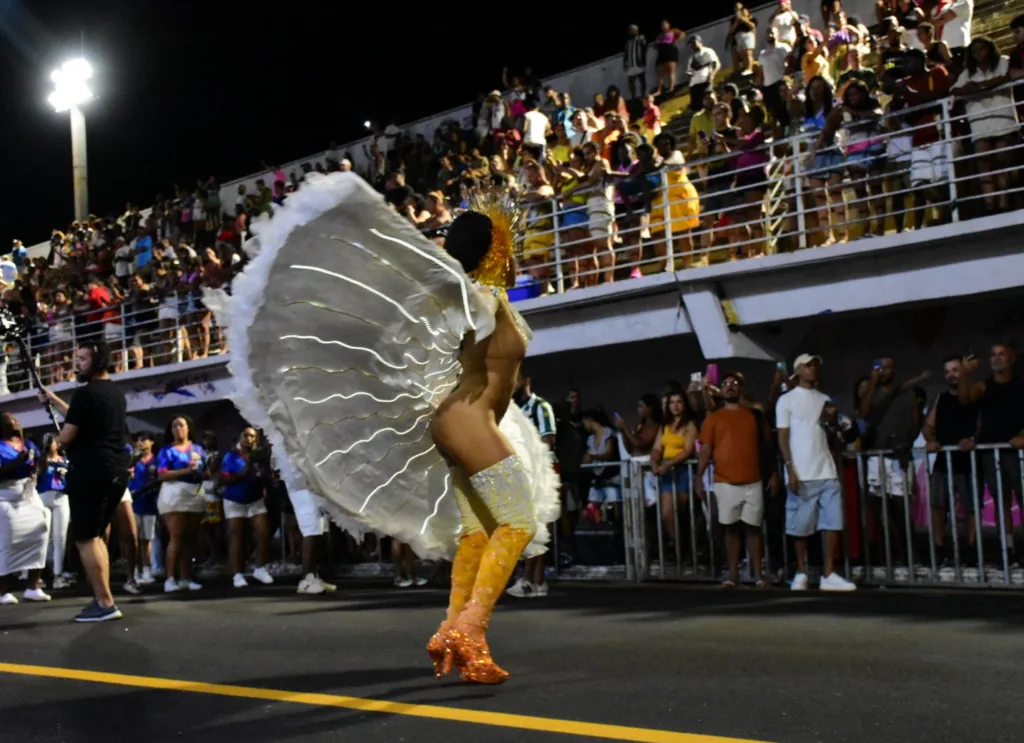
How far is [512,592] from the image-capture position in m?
9.54

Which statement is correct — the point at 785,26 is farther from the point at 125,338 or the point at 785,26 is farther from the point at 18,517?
the point at 125,338

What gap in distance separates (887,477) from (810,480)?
2.15 feet

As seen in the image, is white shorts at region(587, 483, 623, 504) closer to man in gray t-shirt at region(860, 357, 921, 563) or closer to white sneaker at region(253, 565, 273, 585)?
man in gray t-shirt at region(860, 357, 921, 563)

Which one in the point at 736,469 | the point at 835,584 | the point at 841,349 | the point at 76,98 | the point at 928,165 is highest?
the point at 76,98

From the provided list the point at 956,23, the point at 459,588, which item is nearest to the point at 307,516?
the point at 459,588

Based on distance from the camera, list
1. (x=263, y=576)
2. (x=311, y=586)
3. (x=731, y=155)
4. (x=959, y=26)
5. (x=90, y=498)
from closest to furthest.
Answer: (x=90, y=498) < (x=311, y=586) < (x=731, y=155) < (x=959, y=26) < (x=263, y=576)

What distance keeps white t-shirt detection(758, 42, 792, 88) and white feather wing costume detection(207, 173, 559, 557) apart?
9.18 meters

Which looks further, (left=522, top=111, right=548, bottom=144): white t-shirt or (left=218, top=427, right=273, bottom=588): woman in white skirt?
(left=522, top=111, right=548, bottom=144): white t-shirt

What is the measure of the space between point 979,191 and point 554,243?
4.66m

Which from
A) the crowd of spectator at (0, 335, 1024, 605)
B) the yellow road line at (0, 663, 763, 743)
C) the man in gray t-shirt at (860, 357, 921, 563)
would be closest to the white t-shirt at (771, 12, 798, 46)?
the crowd of spectator at (0, 335, 1024, 605)

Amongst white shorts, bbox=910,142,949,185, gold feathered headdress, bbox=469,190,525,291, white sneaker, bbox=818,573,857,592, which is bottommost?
white sneaker, bbox=818,573,857,592

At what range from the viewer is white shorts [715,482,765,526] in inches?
376

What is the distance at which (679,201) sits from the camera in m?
12.1

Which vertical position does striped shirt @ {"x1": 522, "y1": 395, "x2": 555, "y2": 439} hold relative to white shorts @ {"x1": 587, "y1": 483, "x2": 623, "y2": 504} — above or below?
above
